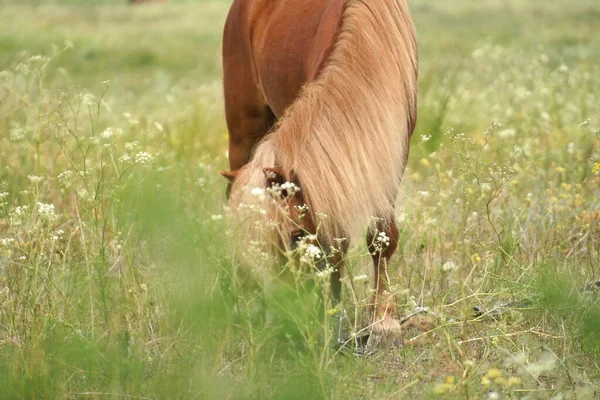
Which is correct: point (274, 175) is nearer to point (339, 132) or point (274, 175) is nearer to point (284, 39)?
point (339, 132)

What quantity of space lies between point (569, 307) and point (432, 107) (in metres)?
3.25

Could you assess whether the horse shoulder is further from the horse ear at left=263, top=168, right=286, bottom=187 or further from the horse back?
the horse ear at left=263, top=168, right=286, bottom=187

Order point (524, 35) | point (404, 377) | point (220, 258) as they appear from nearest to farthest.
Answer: point (220, 258)
point (404, 377)
point (524, 35)

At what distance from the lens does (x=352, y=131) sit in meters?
3.47

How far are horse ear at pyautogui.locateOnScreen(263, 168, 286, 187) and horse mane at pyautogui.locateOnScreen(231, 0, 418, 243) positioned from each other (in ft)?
0.06

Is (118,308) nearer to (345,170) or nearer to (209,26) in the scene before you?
(345,170)

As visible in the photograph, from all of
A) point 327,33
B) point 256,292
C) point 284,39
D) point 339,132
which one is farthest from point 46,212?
point 284,39

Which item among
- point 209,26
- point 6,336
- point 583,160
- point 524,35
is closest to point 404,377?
point 6,336

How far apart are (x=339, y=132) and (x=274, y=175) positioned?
324 millimetres

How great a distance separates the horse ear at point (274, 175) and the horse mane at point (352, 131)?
0.8 inches

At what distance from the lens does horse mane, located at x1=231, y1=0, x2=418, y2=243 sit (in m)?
3.29

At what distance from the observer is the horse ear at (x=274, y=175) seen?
329 centimetres

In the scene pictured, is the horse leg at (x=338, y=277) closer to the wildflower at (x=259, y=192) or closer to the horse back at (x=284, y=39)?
the wildflower at (x=259, y=192)

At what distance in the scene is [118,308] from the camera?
12.2 ft
